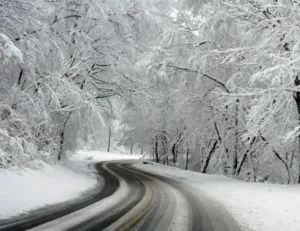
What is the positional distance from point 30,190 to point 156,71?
1069 centimetres

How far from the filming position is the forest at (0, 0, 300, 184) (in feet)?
32.9

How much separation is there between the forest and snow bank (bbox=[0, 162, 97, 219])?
120cm

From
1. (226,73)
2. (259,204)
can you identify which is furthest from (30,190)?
(226,73)

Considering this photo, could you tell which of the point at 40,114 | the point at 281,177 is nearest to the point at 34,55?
the point at 40,114

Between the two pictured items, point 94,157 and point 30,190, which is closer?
point 30,190

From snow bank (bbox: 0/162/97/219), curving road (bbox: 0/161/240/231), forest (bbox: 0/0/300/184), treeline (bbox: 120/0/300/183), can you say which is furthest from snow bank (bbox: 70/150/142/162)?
curving road (bbox: 0/161/240/231)

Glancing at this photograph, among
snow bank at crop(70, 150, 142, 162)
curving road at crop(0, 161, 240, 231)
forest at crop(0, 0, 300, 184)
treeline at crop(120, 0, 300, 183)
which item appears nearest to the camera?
curving road at crop(0, 161, 240, 231)

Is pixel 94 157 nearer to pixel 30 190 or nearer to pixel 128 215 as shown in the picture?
pixel 30 190

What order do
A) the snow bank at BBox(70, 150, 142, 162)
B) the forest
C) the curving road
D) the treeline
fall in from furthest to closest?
→ the snow bank at BBox(70, 150, 142, 162), the treeline, the forest, the curving road

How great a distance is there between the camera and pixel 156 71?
68.4ft

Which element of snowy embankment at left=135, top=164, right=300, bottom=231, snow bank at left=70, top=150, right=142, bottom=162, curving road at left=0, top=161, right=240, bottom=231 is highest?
snow bank at left=70, top=150, right=142, bottom=162

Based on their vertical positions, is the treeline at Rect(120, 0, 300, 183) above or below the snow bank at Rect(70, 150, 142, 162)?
above

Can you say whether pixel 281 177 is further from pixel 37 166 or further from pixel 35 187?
pixel 37 166

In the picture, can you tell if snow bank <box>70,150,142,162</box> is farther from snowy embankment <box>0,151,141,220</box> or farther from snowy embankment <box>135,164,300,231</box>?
snowy embankment <box>135,164,300,231</box>
